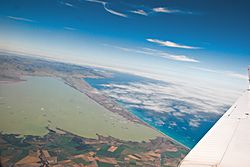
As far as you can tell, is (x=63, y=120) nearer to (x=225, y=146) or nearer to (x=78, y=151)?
(x=78, y=151)

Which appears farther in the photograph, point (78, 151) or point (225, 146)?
point (78, 151)

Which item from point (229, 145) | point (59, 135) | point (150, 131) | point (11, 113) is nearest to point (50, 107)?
point (11, 113)

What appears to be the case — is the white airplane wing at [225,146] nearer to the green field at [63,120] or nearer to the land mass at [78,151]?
the land mass at [78,151]

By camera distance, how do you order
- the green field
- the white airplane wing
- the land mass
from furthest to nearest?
the green field < the land mass < the white airplane wing

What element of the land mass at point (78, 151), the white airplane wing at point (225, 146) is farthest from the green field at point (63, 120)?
the white airplane wing at point (225, 146)

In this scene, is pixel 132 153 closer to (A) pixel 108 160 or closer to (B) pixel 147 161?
(B) pixel 147 161

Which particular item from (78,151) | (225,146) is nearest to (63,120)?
(78,151)

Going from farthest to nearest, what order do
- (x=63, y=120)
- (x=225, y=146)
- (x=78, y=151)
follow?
(x=63, y=120)
(x=78, y=151)
(x=225, y=146)

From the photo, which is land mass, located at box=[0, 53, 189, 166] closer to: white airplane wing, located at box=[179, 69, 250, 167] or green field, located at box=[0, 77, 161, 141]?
green field, located at box=[0, 77, 161, 141]

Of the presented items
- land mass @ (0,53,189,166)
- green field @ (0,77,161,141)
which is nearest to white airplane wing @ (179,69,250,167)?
land mass @ (0,53,189,166)
